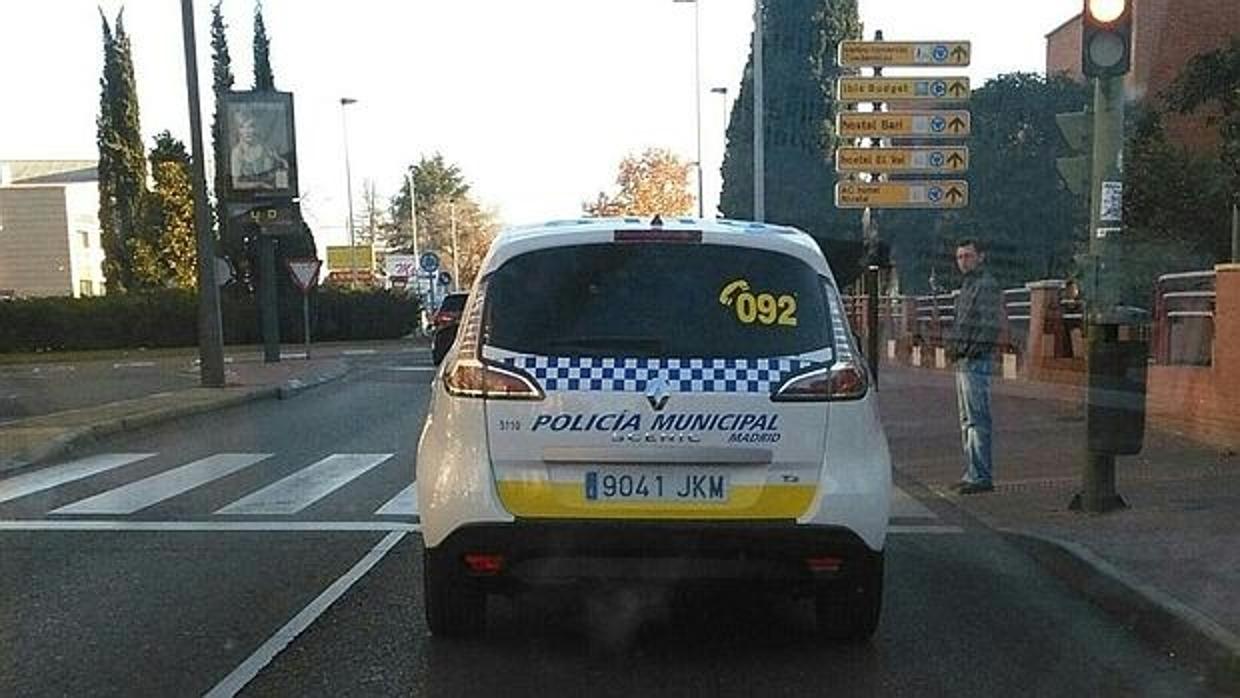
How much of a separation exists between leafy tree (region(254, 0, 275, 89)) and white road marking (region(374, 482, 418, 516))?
133ft

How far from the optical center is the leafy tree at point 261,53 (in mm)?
47938

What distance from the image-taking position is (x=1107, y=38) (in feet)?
27.2

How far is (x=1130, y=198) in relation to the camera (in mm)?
25141

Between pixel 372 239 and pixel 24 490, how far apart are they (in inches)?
3452

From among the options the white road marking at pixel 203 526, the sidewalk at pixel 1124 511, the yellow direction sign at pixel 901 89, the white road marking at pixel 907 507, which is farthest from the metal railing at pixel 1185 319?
the white road marking at pixel 203 526

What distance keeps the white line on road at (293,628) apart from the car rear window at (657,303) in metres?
1.63

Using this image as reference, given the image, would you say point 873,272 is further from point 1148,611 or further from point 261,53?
point 261,53

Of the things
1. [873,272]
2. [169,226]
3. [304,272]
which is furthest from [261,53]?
[873,272]

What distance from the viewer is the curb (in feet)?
17.3

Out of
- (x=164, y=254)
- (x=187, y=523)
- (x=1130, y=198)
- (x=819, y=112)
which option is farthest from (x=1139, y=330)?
(x=164, y=254)

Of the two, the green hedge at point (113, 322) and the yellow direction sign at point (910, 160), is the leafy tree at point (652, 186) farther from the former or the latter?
the yellow direction sign at point (910, 160)

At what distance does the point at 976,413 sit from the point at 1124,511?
4.85 ft

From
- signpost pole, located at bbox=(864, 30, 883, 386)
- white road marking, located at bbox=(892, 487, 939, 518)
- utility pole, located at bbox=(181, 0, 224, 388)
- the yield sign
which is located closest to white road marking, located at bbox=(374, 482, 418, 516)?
white road marking, located at bbox=(892, 487, 939, 518)

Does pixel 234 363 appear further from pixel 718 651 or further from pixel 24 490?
pixel 718 651
